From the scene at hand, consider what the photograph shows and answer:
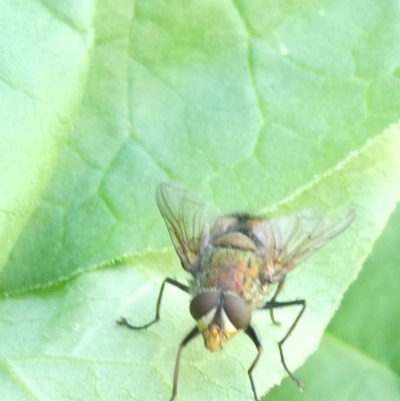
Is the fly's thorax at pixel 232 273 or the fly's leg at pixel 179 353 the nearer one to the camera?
the fly's leg at pixel 179 353

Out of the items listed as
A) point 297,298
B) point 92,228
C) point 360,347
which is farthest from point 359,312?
point 92,228

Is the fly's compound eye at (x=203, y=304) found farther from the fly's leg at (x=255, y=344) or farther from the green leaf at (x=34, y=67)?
the green leaf at (x=34, y=67)

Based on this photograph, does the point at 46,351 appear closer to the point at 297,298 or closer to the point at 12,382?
the point at 12,382

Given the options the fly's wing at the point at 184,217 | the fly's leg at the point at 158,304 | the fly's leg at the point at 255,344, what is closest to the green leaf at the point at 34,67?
the fly's wing at the point at 184,217

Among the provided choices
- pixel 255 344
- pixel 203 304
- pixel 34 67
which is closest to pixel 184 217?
pixel 203 304

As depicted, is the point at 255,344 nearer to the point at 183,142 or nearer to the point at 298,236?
the point at 298,236

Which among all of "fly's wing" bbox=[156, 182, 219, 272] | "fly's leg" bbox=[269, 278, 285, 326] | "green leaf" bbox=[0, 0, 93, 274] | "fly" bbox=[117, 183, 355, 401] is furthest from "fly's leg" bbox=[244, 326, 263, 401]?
"green leaf" bbox=[0, 0, 93, 274]
